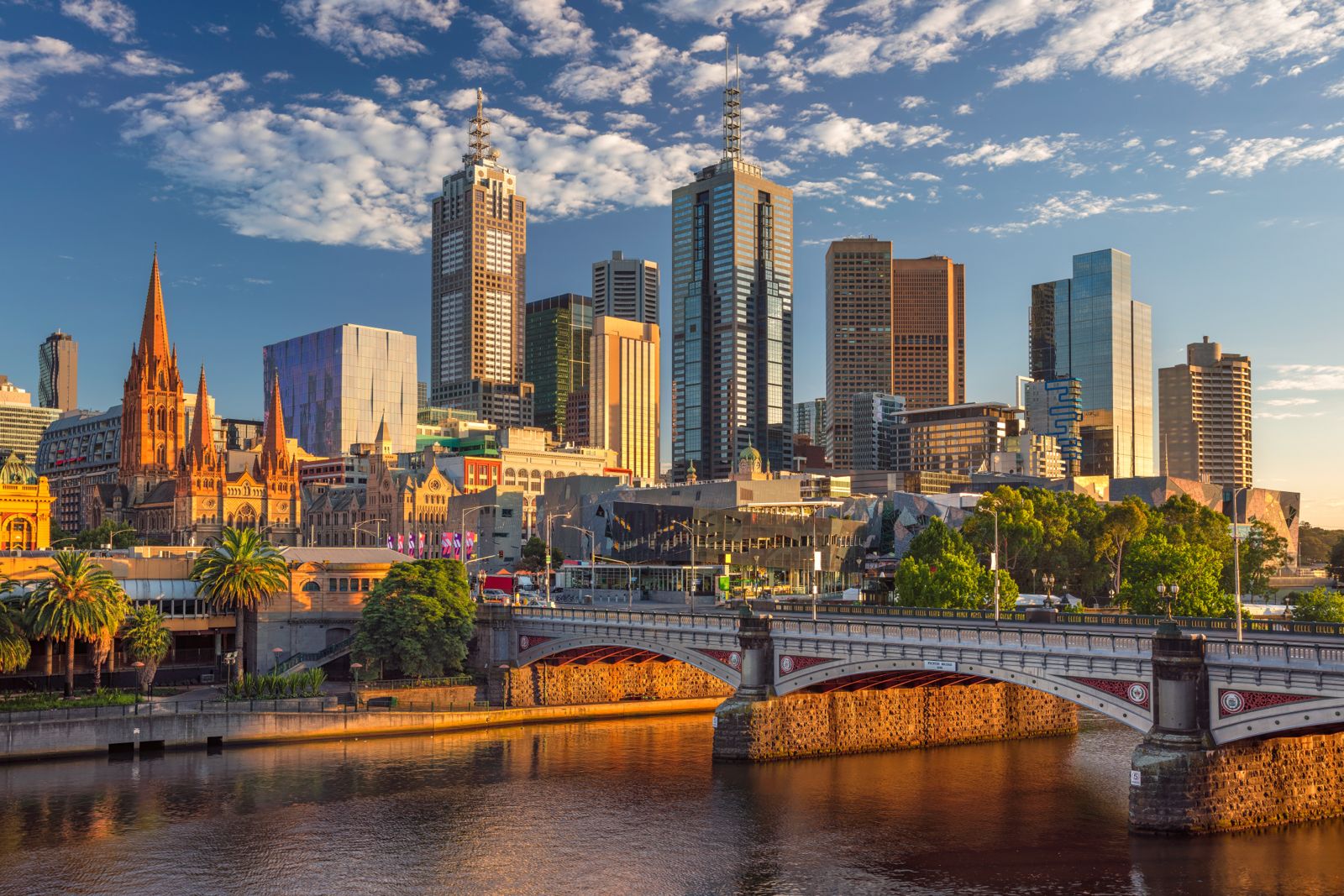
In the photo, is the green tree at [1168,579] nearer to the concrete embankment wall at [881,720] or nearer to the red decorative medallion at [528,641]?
the concrete embankment wall at [881,720]

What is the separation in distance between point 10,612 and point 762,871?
6351 cm

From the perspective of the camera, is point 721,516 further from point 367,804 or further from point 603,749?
point 367,804

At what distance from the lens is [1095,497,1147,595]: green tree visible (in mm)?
146750

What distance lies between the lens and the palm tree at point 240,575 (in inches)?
4092

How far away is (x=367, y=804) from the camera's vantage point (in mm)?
70812

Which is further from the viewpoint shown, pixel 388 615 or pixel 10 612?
pixel 388 615

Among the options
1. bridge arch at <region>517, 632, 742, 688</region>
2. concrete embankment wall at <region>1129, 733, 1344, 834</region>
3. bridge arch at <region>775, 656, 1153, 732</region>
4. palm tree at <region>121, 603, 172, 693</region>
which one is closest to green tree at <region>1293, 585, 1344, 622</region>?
bridge arch at <region>775, 656, 1153, 732</region>

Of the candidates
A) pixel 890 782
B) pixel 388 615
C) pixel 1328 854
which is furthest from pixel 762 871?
pixel 388 615

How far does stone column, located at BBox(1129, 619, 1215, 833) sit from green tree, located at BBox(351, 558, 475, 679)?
58.7 m

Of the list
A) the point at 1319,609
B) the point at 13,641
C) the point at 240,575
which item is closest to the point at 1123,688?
the point at 1319,609

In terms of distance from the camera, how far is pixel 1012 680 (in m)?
68.9

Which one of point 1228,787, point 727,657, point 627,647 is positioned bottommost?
point 1228,787

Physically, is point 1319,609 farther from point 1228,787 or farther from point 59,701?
point 59,701

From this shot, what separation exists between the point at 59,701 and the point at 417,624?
1030 inches
